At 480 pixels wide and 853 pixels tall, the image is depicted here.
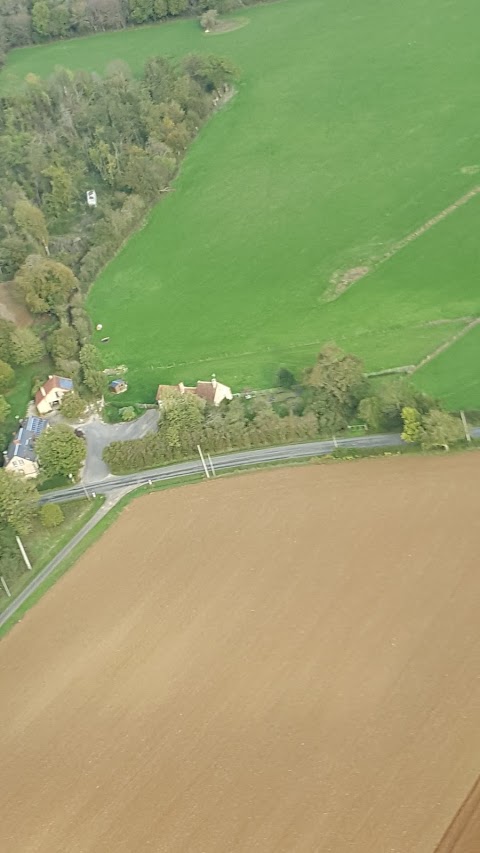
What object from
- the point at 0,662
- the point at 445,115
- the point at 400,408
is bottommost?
the point at 0,662

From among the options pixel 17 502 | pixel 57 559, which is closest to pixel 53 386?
pixel 17 502

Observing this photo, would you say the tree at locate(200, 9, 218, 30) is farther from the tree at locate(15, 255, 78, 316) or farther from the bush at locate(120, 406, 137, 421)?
the bush at locate(120, 406, 137, 421)

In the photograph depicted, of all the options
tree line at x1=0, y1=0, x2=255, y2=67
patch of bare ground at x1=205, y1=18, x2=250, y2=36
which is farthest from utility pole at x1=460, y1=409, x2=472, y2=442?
tree line at x1=0, y1=0, x2=255, y2=67

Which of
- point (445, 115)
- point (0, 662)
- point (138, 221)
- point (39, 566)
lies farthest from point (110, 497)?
point (445, 115)

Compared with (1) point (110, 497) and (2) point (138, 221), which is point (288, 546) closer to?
(1) point (110, 497)

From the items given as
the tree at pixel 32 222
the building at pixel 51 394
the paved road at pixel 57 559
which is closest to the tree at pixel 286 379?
the paved road at pixel 57 559

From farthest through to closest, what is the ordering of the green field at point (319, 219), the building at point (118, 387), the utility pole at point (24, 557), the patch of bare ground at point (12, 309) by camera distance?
the patch of bare ground at point (12, 309)
the building at point (118, 387)
the green field at point (319, 219)
the utility pole at point (24, 557)

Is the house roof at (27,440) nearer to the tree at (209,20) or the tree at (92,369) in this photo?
the tree at (92,369)
